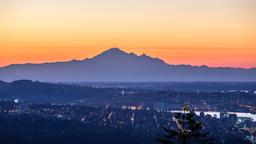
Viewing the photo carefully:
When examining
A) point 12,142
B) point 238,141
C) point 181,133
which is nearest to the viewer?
point 181,133

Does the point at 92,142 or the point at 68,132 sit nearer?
the point at 92,142

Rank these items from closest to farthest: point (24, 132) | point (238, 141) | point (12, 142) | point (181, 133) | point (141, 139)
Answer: point (181, 133) → point (238, 141) → point (12, 142) → point (141, 139) → point (24, 132)

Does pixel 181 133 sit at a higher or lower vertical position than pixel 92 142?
higher

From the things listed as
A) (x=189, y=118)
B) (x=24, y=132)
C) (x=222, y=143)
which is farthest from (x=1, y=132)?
(x=189, y=118)

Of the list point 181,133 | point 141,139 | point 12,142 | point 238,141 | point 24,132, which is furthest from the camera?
point 24,132

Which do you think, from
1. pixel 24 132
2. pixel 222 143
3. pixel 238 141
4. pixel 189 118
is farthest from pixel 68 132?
pixel 189 118

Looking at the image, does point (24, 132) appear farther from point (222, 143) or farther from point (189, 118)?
point (189, 118)

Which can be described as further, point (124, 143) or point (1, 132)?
point (1, 132)

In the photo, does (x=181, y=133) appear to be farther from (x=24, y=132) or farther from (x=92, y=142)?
(x=24, y=132)

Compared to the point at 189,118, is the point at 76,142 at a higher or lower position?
lower
